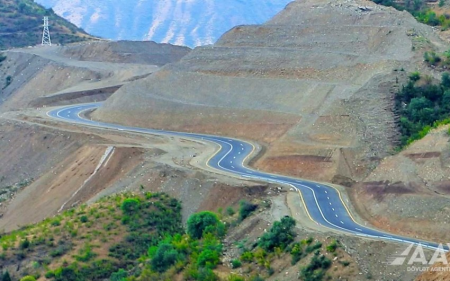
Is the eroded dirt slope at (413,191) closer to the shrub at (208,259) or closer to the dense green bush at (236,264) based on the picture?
the dense green bush at (236,264)

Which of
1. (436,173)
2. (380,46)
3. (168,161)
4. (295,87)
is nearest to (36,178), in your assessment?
(168,161)

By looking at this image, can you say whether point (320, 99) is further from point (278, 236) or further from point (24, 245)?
point (278, 236)

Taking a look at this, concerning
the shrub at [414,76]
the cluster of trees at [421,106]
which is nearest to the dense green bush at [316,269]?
the cluster of trees at [421,106]

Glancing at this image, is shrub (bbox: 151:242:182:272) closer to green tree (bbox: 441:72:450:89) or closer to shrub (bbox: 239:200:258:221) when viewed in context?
shrub (bbox: 239:200:258:221)

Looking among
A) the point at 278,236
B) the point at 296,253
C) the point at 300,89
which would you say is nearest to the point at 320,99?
the point at 300,89

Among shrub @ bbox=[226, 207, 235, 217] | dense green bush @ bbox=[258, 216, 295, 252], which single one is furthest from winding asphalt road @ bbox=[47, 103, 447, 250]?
shrub @ bbox=[226, 207, 235, 217]
